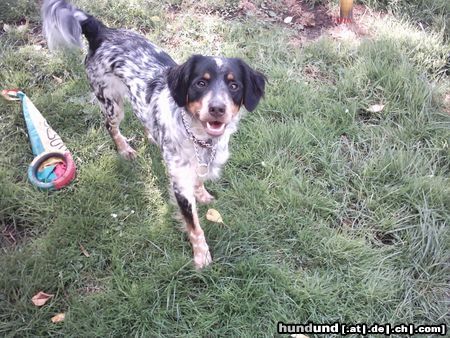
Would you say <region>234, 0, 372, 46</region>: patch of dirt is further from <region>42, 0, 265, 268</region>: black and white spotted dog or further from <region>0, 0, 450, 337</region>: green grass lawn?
<region>42, 0, 265, 268</region>: black and white spotted dog

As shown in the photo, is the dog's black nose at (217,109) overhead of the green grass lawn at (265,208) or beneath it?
overhead

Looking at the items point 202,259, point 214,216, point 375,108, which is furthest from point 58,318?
point 375,108

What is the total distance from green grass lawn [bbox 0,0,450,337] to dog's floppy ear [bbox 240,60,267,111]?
2.63 feet

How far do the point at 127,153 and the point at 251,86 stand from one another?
140cm

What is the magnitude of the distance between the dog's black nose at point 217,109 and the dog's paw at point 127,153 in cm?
137

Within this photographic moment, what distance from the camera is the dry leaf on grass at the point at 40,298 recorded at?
2.56m

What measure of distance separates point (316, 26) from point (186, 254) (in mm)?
3303

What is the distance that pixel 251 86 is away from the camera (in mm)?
2680

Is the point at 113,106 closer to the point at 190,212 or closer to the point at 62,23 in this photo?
the point at 62,23

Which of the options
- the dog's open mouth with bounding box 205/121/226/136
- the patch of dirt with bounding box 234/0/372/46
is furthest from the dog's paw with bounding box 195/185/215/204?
the patch of dirt with bounding box 234/0/372/46

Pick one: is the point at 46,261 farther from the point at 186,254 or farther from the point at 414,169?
the point at 414,169

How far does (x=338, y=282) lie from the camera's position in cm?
274

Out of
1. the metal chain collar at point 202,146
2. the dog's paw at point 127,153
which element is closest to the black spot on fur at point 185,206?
the metal chain collar at point 202,146

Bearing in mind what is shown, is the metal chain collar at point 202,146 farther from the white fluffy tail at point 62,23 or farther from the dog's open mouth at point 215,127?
the white fluffy tail at point 62,23
